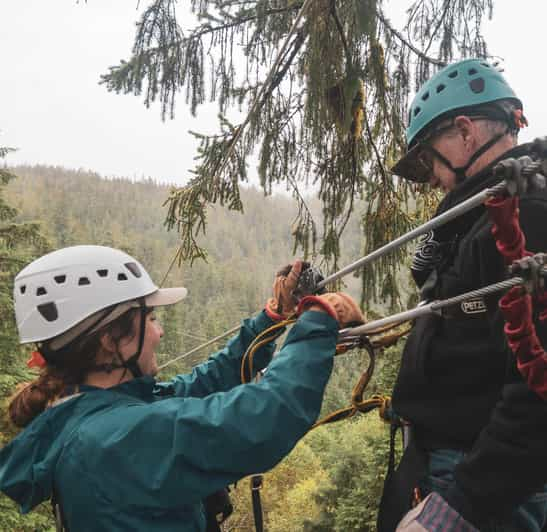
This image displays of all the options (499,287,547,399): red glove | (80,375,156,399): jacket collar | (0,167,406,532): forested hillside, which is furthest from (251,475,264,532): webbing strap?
(0,167,406,532): forested hillside

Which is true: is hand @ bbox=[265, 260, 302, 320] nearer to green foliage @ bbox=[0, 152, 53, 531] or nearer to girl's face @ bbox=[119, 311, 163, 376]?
girl's face @ bbox=[119, 311, 163, 376]

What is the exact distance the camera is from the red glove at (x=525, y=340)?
3.85 ft

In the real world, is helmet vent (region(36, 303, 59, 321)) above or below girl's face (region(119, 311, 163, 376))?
above

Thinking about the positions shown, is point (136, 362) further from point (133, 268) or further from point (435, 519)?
point (435, 519)

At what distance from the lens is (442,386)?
1.57m

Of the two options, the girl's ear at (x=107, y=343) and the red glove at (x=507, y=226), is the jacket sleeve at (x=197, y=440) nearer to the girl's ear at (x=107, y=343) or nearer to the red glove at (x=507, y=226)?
the girl's ear at (x=107, y=343)

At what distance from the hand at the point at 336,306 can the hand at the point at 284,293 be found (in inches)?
23.2

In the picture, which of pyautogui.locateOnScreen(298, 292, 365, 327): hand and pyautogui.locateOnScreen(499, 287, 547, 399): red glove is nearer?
pyautogui.locateOnScreen(499, 287, 547, 399): red glove

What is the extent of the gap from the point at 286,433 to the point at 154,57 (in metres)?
3.37

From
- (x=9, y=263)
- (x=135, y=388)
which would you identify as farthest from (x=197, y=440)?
(x=9, y=263)

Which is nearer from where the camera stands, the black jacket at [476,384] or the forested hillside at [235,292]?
the black jacket at [476,384]

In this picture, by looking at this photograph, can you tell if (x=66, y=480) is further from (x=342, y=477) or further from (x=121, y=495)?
(x=342, y=477)

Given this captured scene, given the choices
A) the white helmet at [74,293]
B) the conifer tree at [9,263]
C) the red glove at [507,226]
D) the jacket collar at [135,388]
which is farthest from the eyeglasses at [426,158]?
the conifer tree at [9,263]

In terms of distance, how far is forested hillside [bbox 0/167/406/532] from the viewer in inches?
560
